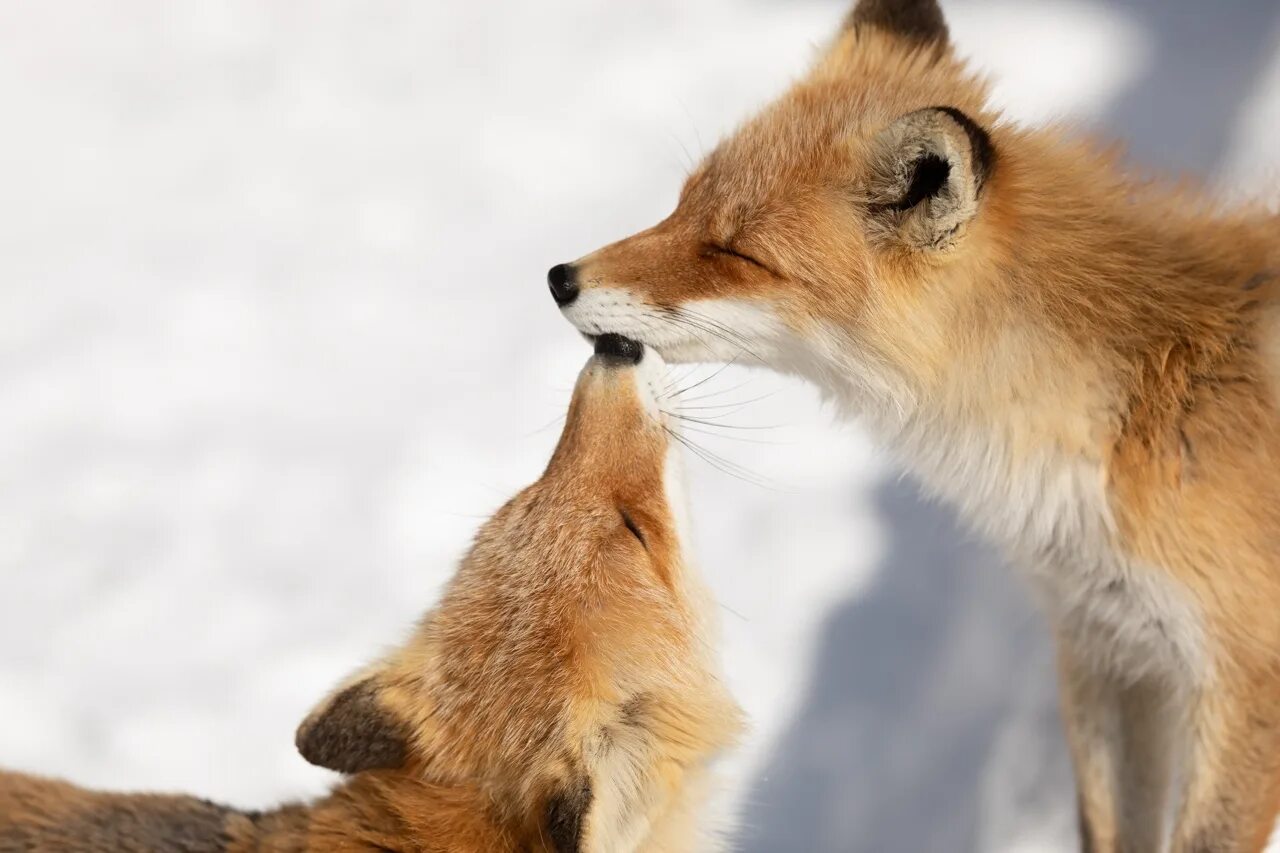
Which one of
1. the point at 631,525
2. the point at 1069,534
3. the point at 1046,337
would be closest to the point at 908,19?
the point at 1046,337

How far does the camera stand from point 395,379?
3.87 metres

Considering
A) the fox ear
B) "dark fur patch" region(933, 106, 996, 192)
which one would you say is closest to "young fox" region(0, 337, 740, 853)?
the fox ear

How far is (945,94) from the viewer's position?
2.39 meters

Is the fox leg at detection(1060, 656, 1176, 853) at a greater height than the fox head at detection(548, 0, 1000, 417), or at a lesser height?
lesser

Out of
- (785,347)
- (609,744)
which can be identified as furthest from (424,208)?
(609,744)

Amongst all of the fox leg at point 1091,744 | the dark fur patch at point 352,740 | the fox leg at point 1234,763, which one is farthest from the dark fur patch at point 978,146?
the dark fur patch at point 352,740

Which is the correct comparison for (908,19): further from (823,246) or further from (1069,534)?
(1069,534)

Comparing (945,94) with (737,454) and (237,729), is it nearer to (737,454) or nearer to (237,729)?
(737,454)

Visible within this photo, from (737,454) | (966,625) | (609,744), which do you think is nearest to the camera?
(609,744)

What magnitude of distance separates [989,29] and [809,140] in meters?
2.00

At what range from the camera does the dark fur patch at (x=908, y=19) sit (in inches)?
106

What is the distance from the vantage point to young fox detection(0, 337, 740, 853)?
1969 mm

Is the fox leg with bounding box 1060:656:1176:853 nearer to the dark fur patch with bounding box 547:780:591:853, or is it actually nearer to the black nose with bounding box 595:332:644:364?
the black nose with bounding box 595:332:644:364

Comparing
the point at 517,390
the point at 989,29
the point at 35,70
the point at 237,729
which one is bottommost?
the point at 237,729
